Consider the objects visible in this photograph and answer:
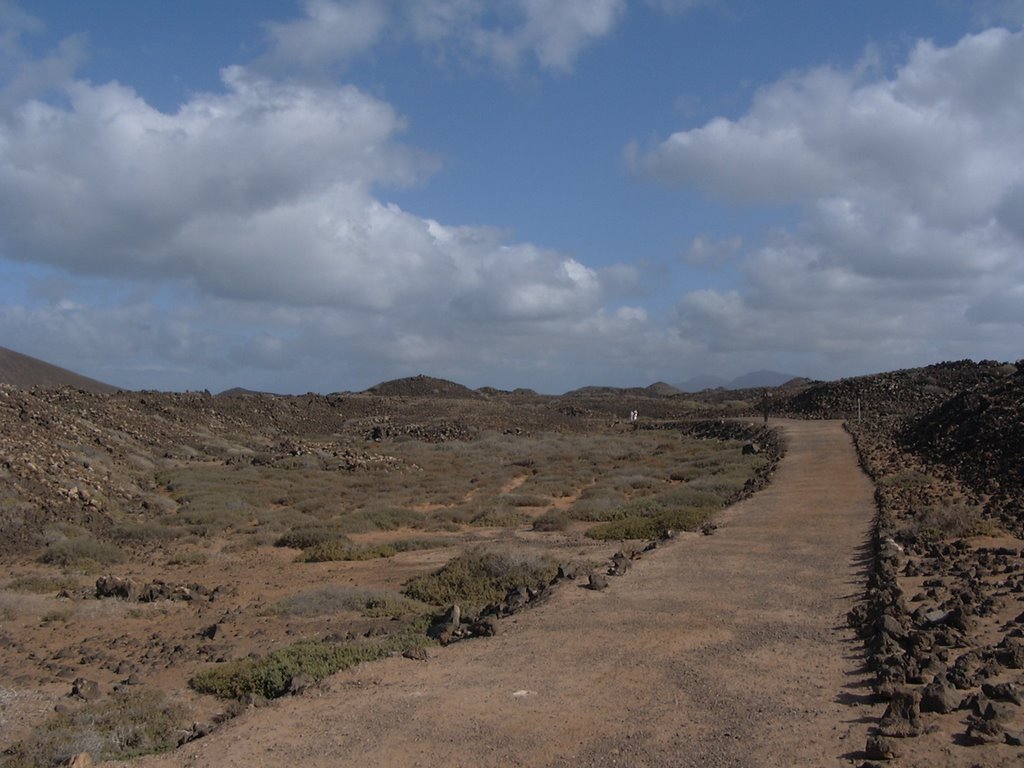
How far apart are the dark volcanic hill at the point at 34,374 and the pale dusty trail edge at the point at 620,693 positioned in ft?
280

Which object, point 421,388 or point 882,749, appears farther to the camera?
point 421,388

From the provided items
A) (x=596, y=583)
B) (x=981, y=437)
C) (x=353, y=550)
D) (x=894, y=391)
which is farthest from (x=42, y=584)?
(x=894, y=391)

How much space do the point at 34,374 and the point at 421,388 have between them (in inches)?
1686

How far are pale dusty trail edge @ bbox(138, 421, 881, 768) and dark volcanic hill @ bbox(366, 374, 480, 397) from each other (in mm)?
83783

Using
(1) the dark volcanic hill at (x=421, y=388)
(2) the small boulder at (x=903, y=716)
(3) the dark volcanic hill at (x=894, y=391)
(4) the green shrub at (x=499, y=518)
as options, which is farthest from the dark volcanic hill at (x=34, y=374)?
(2) the small boulder at (x=903, y=716)

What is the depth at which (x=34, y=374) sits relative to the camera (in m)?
91.1

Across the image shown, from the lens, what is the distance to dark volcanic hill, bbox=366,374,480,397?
96.3 metres

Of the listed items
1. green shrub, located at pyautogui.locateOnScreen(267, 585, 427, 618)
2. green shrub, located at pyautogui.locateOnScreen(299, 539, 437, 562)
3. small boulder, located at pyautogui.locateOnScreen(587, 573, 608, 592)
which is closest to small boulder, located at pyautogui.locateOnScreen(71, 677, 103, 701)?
green shrub, located at pyautogui.locateOnScreen(267, 585, 427, 618)

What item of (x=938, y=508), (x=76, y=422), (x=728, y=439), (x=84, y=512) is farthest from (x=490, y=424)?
(x=938, y=508)

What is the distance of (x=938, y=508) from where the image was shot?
53.9ft

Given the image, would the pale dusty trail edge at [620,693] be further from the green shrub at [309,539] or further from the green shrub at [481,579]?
the green shrub at [309,539]

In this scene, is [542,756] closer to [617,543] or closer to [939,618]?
[939,618]

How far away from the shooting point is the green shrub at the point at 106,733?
708 cm

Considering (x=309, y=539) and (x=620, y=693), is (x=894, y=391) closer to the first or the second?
(x=309, y=539)
